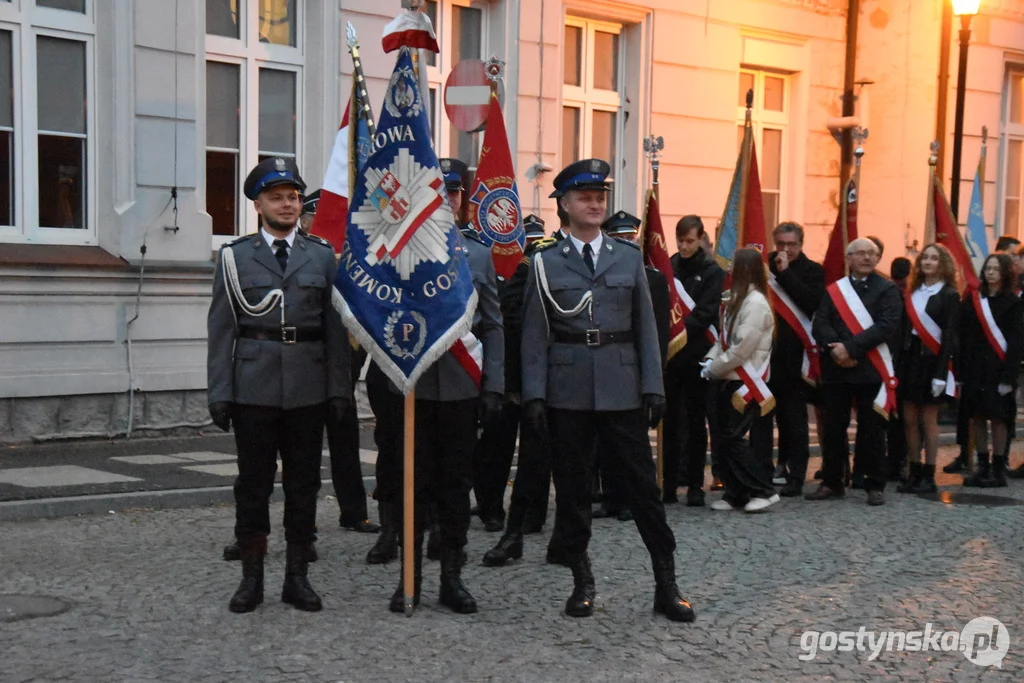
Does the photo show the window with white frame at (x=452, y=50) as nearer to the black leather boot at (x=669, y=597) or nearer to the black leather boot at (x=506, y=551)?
the black leather boot at (x=506, y=551)

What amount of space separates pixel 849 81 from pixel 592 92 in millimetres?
4349

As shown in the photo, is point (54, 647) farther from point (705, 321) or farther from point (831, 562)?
point (705, 321)

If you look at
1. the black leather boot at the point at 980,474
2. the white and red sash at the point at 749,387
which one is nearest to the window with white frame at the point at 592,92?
the black leather boot at the point at 980,474

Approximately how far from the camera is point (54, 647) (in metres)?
5.25

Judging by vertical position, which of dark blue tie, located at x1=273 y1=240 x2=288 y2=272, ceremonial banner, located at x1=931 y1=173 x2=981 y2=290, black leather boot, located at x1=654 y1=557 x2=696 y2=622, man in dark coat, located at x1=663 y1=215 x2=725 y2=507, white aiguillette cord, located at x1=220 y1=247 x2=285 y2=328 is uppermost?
ceremonial banner, located at x1=931 y1=173 x2=981 y2=290

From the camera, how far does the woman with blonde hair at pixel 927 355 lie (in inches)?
→ 392

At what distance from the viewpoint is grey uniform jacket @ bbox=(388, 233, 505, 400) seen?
6.01 m

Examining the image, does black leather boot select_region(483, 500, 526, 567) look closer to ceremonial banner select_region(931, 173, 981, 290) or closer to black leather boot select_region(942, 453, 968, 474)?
black leather boot select_region(942, 453, 968, 474)

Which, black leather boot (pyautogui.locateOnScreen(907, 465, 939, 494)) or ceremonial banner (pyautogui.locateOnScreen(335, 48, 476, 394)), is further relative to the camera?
black leather boot (pyautogui.locateOnScreen(907, 465, 939, 494))

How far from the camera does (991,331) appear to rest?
10641 millimetres

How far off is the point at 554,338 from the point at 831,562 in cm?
222

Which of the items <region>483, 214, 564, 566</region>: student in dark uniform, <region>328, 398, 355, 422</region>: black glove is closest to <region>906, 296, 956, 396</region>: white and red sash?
<region>483, 214, 564, 566</region>: student in dark uniform

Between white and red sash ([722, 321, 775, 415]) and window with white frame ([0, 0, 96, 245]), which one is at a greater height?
window with white frame ([0, 0, 96, 245])

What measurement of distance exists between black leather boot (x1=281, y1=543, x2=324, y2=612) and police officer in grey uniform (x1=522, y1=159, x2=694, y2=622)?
116 cm
